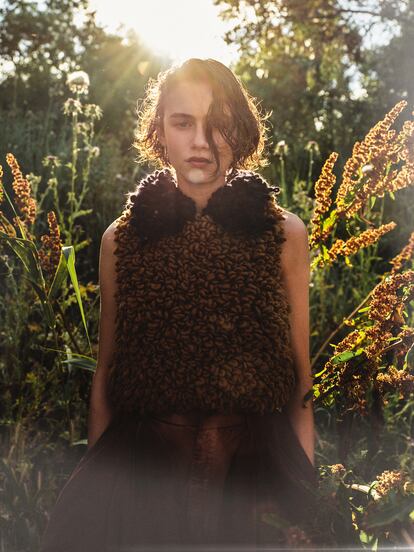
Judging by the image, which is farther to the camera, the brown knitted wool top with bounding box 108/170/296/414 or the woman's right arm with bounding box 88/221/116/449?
the woman's right arm with bounding box 88/221/116/449

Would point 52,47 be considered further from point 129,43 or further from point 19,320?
point 19,320

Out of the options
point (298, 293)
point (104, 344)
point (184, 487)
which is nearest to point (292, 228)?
point (298, 293)

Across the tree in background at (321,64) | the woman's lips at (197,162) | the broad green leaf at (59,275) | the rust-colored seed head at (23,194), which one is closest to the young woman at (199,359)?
the woman's lips at (197,162)

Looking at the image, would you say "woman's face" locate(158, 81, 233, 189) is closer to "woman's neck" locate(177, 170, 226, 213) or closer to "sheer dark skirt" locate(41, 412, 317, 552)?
"woman's neck" locate(177, 170, 226, 213)

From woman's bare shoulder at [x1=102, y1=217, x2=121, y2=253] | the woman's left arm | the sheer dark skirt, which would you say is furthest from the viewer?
woman's bare shoulder at [x1=102, y1=217, x2=121, y2=253]

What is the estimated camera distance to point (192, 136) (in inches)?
75.3

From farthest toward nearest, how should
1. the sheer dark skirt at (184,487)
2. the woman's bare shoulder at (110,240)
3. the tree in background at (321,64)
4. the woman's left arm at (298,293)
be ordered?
1. the tree in background at (321,64)
2. the woman's bare shoulder at (110,240)
3. the woman's left arm at (298,293)
4. the sheer dark skirt at (184,487)

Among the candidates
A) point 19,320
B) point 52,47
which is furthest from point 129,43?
point 19,320

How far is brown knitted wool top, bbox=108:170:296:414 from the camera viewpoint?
1.77m

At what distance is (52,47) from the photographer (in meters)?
11.0

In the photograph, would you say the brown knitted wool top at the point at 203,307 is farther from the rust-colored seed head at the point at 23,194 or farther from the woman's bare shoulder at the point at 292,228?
the rust-colored seed head at the point at 23,194

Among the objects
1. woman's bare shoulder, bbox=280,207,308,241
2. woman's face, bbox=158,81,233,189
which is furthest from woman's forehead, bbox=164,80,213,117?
woman's bare shoulder, bbox=280,207,308,241

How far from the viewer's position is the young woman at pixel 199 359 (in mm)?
1737

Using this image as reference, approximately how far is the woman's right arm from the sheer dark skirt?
0.14 m
